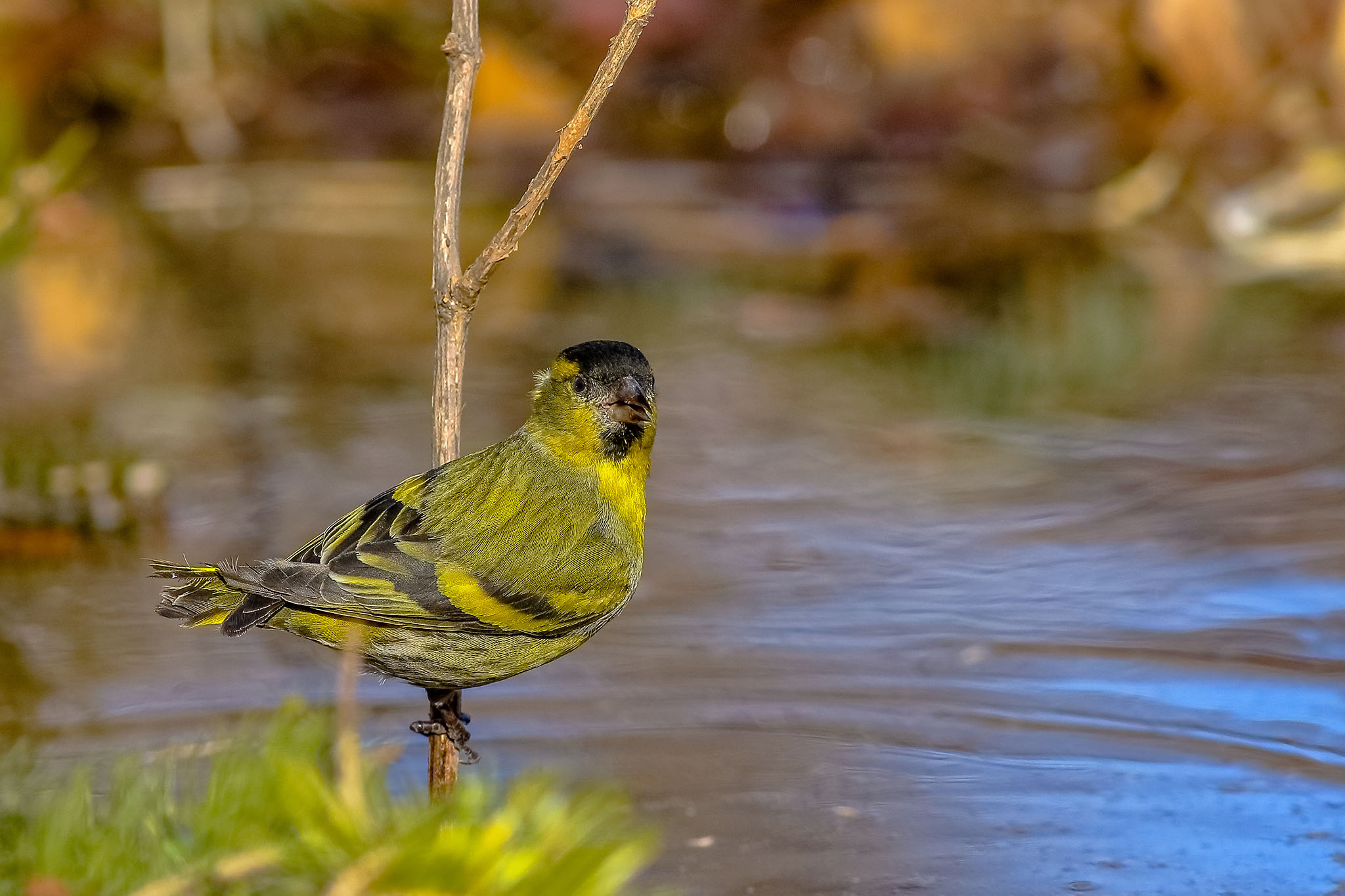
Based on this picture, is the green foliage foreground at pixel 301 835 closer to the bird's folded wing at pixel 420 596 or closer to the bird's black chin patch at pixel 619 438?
the bird's folded wing at pixel 420 596

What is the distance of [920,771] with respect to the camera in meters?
2.32

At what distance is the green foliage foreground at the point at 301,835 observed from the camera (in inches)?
31.9

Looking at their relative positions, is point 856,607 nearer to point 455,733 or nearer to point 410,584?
point 455,733

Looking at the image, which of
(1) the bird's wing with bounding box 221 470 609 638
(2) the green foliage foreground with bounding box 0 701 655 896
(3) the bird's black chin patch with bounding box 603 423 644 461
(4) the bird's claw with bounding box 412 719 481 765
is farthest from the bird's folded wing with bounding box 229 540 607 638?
(2) the green foliage foreground with bounding box 0 701 655 896

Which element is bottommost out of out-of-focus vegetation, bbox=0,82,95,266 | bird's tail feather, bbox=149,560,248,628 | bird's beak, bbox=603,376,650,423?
bird's tail feather, bbox=149,560,248,628

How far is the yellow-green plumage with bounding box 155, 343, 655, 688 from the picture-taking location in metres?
1.95

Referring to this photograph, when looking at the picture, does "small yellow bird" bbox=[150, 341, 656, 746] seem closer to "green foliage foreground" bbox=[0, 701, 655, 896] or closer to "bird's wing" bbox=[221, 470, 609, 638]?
"bird's wing" bbox=[221, 470, 609, 638]

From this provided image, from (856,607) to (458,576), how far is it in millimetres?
1111

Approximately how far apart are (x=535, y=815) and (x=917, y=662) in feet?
6.22

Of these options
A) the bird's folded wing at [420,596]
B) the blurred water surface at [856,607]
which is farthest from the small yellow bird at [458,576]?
the blurred water surface at [856,607]

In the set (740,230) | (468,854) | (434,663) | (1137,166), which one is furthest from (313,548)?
(1137,166)

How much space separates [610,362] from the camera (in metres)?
2.25

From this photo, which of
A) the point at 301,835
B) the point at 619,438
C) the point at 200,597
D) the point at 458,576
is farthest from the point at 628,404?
the point at 301,835

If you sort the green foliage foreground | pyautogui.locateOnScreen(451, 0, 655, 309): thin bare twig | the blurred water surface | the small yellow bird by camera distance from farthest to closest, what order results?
the blurred water surface < the small yellow bird < pyautogui.locateOnScreen(451, 0, 655, 309): thin bare twig < the green foliage foreground
